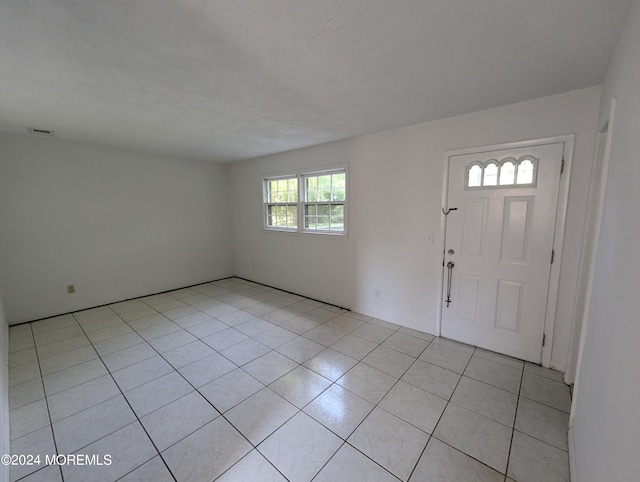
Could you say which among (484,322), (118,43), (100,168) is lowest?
(484,322)

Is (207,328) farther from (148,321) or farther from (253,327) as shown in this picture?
(148,321)

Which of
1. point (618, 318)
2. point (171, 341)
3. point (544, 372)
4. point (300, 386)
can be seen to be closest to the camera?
point (618, 318)

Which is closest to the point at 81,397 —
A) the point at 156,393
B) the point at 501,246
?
the point at 156,393

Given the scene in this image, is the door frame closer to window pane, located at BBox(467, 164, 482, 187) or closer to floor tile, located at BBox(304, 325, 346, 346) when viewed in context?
window pane, located at BBox(467, 164, 482, 187)

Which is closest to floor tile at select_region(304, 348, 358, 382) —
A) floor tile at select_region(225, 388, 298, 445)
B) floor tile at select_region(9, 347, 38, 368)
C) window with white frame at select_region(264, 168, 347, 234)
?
floor tile at select_region(225, 388, 298, 445)

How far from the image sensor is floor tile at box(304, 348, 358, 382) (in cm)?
229

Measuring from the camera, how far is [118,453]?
1.55 m

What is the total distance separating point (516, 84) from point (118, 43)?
2.62 m

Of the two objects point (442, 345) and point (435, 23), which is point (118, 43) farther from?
point (442, 345)

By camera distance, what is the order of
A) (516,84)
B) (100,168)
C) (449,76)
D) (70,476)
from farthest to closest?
(100,168) → (516,84) → (449,76) → (70,476)

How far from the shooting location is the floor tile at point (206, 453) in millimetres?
1436

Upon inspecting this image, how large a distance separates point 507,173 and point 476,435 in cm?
213

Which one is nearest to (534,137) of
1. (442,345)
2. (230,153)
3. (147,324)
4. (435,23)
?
(435,23)

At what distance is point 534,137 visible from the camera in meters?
2.22
